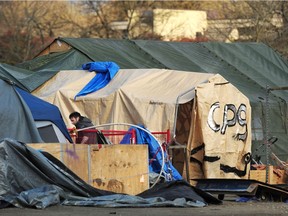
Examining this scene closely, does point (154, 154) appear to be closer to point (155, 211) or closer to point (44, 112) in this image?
point (44, 112)

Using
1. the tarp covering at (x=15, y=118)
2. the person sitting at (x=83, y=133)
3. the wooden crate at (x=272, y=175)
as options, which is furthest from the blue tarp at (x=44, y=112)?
the wooden crate at (x=272, y=175)

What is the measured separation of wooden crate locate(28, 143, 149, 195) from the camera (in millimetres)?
13578

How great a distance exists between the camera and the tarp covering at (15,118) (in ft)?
49.9

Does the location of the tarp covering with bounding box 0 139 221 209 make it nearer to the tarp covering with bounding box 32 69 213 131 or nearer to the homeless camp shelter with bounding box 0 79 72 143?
the homeless camp shelter with bounding box 0 79 72 143

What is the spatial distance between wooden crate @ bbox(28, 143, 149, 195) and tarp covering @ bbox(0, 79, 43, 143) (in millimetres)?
1966

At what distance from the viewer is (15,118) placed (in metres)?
15.3

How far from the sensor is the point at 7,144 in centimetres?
1254

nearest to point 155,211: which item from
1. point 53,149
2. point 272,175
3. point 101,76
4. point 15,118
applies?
point 53,149

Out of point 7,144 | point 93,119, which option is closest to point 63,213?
point 7,144

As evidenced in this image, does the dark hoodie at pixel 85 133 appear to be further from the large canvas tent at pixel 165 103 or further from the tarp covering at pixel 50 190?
the tarp covering at pixel 50 190

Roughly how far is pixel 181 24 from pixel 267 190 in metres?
45.4

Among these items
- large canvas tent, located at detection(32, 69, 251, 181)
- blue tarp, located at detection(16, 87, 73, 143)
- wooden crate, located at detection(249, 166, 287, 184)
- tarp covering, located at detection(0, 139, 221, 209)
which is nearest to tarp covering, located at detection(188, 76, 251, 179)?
large canvas tent, located at detection(32, 69, 251, 181)

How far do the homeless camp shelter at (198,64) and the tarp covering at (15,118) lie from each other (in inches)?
170

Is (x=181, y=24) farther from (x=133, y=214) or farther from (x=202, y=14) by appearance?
(x=133, y=214)
